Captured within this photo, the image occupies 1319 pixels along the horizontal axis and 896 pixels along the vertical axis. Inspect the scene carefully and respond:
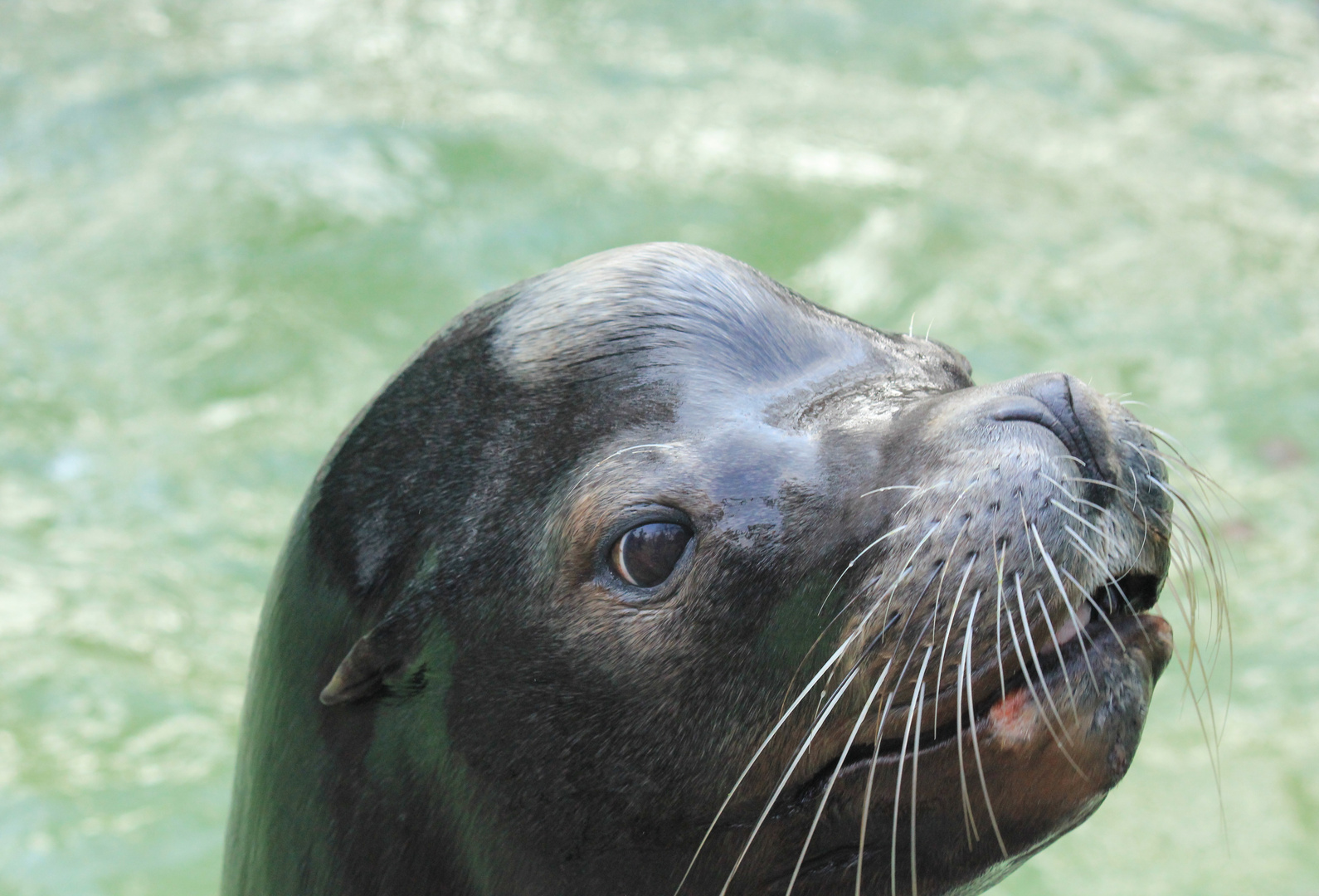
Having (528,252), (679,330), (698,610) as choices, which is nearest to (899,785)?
(698,610)

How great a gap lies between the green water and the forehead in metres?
2.69

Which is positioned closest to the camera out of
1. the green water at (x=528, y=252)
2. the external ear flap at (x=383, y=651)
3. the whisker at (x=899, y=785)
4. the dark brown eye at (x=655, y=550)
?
the whisker at (x=899, y=785)

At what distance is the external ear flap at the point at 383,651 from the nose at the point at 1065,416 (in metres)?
0.88

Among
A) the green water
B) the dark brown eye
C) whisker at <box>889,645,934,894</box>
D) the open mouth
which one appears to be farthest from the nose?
the green water

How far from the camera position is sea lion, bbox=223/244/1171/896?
1.92 meters

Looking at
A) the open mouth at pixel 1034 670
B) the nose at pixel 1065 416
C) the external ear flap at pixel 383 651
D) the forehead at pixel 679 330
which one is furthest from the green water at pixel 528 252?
the nose at pixel 1065 416

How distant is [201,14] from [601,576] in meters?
7.96

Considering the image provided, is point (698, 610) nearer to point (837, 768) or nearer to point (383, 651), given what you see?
point (837, 768)

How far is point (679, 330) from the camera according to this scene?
2.24 meters

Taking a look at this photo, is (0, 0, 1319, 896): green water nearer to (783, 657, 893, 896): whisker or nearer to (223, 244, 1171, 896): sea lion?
(223, 244, 1171, 896): sea lion

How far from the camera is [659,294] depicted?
228cm

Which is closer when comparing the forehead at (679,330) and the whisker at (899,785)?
the whisker at (899,785)

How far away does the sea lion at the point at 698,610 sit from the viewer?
75.6 inches

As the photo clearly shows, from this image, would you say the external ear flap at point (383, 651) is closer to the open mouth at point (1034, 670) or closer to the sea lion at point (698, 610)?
the sea lion at point (698, 610)
